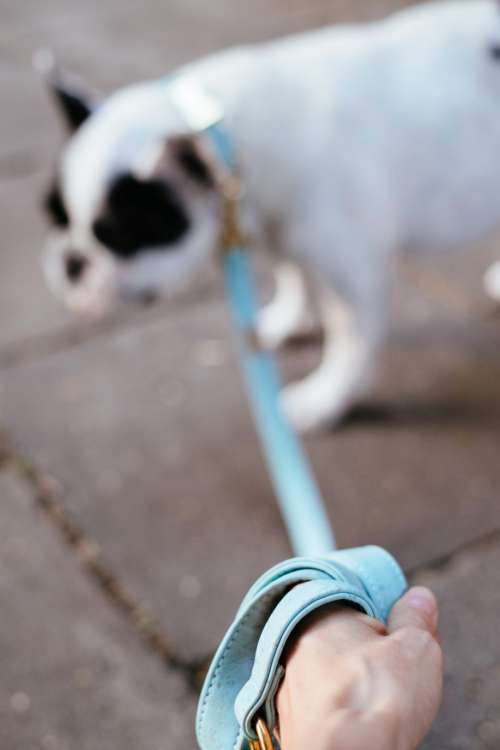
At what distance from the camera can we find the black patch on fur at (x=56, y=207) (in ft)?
7.00

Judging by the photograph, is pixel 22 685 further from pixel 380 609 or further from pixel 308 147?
pixel 308 147

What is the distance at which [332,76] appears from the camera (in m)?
2.19

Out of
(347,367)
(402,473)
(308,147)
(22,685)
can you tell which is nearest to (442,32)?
(308,147)

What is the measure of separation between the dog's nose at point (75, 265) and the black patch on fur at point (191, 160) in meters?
0.30

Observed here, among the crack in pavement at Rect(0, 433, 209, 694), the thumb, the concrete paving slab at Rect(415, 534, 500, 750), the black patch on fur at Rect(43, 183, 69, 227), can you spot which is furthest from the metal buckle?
the black patch on fur at Rect(43, 183, 69, 227)

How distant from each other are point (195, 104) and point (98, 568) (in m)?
0.98

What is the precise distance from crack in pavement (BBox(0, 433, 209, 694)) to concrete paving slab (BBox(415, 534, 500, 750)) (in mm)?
678

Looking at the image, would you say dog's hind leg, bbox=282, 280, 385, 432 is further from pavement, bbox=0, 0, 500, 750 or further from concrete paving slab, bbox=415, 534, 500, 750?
concrete paving slab, bbox=415, 534, 500, 750

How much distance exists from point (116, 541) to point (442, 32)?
1.36 metres

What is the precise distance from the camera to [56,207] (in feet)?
7.06

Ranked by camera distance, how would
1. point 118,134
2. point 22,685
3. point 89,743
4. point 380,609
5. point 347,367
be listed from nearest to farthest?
point 380,609 → point 89,743 → point 22,685 → point 118,134 → point 347,367

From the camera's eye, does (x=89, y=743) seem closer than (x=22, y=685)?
Yes

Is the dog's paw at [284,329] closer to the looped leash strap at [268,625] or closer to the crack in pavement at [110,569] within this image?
the crack in pavement at [110,569]

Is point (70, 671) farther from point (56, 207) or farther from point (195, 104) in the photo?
point (195, 104)
